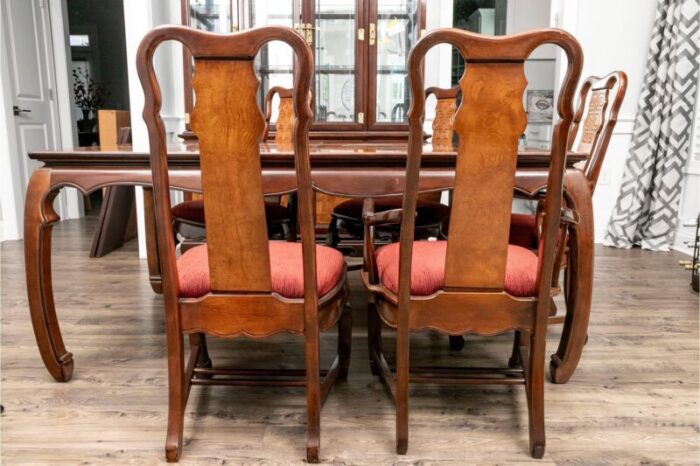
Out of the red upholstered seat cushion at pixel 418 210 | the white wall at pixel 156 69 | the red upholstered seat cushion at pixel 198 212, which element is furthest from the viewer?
the white wall at pixel 156 69

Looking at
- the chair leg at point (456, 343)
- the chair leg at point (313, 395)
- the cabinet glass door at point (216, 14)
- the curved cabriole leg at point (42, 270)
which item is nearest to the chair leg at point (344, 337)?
the chair leg at point (313, 395)

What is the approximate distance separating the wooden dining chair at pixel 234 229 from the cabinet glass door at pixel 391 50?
2.33m

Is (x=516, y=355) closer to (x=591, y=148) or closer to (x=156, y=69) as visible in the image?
(x=591, y=148)

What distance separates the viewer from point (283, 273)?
4.00 feet

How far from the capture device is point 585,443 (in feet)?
4.26

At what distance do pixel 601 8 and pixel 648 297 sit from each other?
2.18 meters

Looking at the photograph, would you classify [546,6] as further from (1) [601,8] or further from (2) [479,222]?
(2) [479,222]

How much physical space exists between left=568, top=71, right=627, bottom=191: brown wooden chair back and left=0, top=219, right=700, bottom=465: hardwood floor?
A: 0.66 m

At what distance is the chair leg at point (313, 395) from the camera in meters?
1.21

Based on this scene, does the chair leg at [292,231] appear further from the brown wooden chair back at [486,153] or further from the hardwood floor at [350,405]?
the brown wooden chair back at [486,153]

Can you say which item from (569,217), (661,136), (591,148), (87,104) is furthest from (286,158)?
(87,104)

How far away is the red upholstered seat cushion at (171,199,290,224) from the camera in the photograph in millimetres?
2109

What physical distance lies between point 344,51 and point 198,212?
180 cm

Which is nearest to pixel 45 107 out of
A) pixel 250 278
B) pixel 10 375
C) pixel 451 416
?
pixel 10 375
